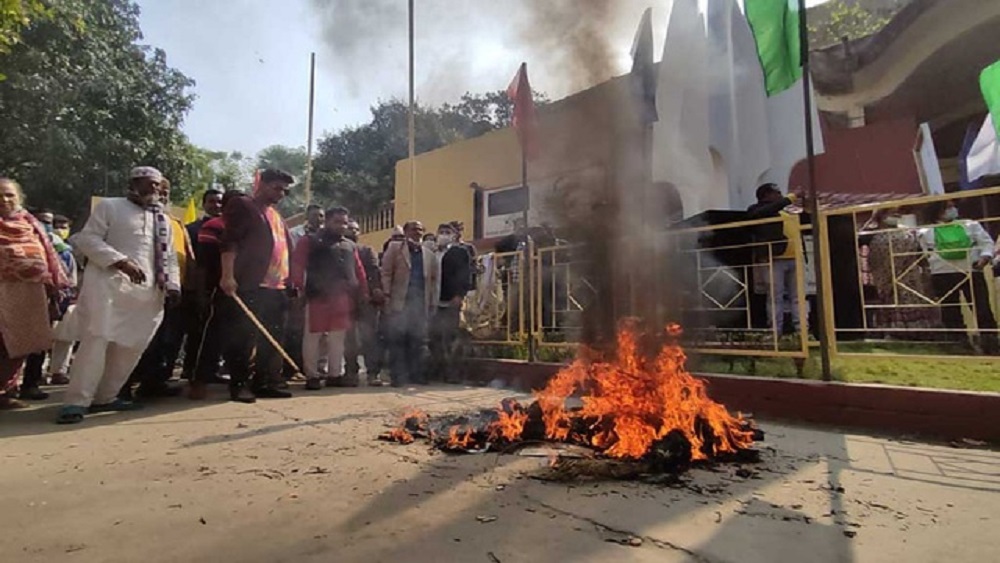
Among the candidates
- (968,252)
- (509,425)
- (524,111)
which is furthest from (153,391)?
(968,252)

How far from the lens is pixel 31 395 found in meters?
5.20

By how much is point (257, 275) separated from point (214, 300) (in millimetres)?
435

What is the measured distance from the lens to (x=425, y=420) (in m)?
4.16

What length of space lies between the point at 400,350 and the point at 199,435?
299 centimetres

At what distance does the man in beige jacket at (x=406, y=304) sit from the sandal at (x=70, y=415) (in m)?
2.96

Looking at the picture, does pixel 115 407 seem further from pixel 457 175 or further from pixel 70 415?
pixel 457 175

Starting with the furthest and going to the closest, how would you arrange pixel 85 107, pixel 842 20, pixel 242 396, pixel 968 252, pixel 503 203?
pixel 842 20
pixel 503 203
pixel 85 107
pixel 968 252
pixel 242 396

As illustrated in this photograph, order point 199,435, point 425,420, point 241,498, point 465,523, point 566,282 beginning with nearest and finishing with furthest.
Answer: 1. point 465,523
2. point 241,498
3. point 199,435
4. point 425,420
5. point 566,282

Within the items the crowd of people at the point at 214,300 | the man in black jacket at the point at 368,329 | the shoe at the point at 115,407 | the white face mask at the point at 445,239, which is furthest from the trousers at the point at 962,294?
the shoe at the point at 115,407

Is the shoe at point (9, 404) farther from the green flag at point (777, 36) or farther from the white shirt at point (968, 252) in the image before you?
the white shirt at point (968, 252)

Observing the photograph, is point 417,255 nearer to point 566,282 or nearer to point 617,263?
point 566,282

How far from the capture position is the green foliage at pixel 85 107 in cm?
1362

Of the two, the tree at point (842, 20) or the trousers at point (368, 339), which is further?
the tree at point (842, 20)

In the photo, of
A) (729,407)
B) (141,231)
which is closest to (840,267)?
(729,407)
